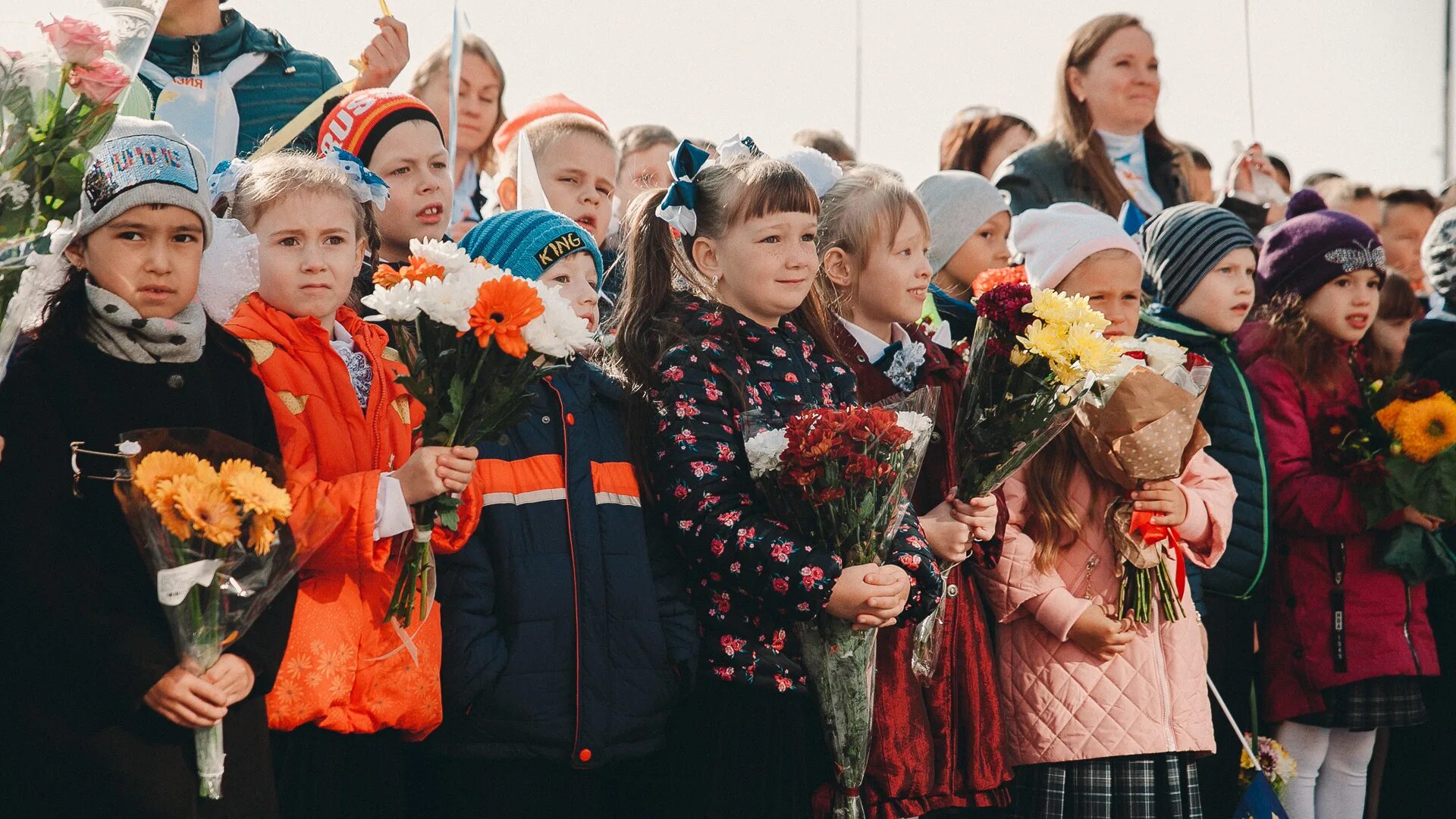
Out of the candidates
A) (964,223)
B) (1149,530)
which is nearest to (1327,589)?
(1149,530)

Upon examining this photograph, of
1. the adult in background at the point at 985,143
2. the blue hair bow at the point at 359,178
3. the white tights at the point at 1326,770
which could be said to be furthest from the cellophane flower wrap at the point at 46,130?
the adult in background at the point at 985,143

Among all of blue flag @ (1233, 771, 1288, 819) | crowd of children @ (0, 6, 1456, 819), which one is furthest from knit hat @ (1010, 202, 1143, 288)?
blue flag @ (1233, 771, 1288, 819)

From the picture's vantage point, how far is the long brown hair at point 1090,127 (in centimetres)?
643

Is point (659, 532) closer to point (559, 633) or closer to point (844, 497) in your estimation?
point (559, 633)

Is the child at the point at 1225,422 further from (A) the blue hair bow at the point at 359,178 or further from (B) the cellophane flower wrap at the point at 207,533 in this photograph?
(B) the cellophane flower wrap at the point at 207,533

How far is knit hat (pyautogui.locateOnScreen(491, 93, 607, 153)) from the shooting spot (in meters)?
5.76

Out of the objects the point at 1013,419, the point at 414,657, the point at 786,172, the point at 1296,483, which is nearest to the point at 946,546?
the point at 1013,419

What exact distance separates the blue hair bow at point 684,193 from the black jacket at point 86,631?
1630 millimetres

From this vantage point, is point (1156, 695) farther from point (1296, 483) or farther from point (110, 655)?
point (110, 655)

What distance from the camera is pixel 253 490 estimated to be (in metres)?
2.80

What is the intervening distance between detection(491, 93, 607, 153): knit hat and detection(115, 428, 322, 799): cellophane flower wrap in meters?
3.09

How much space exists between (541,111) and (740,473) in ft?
8.49

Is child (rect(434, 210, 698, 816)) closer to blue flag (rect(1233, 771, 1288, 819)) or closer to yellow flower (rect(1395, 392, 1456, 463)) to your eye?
blue flag (rect(1233, 771, 1288, 819))

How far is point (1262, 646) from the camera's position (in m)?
5.55
